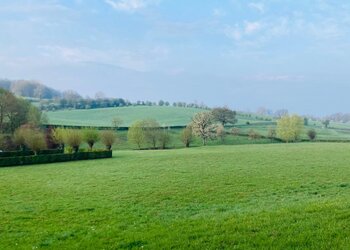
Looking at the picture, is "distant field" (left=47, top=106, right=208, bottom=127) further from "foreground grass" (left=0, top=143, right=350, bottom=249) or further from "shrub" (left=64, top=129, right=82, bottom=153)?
"foreground grass" (left=0, top=143, right=350, bottom=249)

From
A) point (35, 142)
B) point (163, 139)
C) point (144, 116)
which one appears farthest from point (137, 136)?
point (144, 116)

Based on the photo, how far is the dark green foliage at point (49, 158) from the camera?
52.0 m

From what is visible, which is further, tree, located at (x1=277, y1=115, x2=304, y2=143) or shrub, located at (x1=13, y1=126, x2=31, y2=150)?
tree, located at (x1=277, y1=115, x2=304, y2=143)

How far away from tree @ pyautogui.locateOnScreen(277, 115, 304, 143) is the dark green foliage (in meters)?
75.3

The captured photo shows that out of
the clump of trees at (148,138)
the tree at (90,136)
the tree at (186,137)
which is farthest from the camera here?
the tree at (186,137)

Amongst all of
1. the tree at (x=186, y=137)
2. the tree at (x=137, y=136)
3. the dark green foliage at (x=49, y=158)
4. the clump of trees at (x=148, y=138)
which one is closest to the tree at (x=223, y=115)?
the tree at (x=186, y=137)

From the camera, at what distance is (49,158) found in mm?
56188

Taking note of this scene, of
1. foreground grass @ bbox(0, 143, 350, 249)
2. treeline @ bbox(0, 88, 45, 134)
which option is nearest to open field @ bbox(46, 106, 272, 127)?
treeline @ bbox(0, 88, 45, 134)

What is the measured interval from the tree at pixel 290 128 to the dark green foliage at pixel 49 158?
247 ft

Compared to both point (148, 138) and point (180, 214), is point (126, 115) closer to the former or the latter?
point (148, 138)

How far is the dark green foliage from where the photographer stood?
171ft

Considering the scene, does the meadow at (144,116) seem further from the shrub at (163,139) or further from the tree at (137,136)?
the tree at (137,136)

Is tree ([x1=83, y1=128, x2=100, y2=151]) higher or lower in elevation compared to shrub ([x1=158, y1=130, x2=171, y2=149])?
higher

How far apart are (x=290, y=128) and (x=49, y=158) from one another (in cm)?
8788
